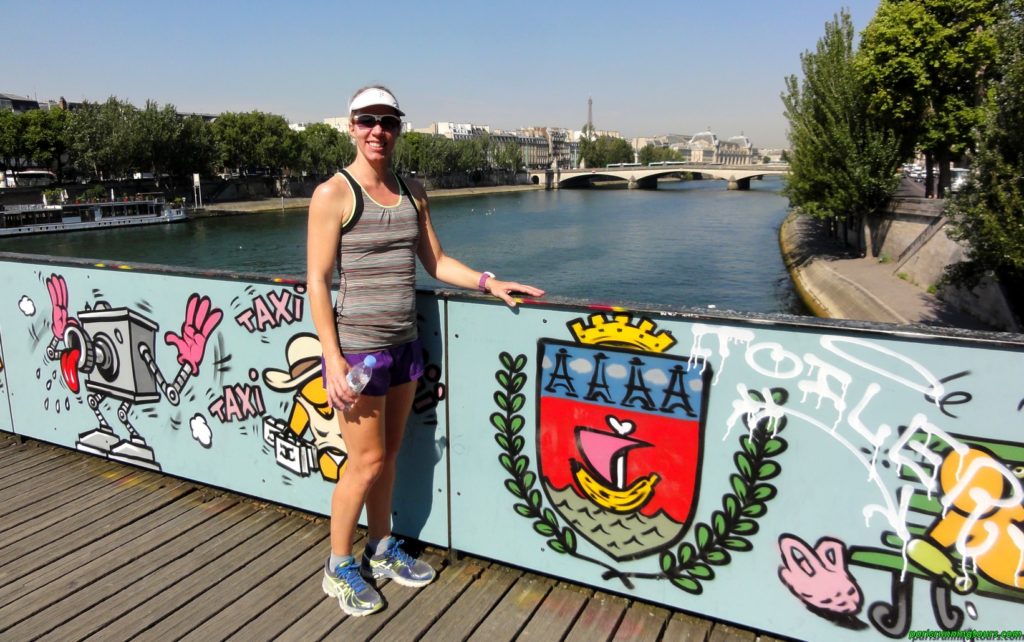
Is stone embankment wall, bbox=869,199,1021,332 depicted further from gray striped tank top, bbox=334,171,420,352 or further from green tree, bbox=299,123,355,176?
green tree, bbox=299,123,355,176

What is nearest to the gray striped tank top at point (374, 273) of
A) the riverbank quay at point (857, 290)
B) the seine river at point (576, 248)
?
the riverbank quay at point (857, 290)

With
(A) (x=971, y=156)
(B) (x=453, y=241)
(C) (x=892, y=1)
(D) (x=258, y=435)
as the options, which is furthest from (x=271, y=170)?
(D) (x=258, y=435)

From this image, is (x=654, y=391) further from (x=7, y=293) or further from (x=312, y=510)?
(x=7, y=293)

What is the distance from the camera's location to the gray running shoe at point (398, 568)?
279 centimetres

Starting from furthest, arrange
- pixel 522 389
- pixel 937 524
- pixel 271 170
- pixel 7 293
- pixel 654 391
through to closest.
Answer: pixel 271 170 → pixel 7 293 → pixel 522 389 → pixel 654 391 → pixel 937 524

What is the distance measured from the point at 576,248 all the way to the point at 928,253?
19.7m

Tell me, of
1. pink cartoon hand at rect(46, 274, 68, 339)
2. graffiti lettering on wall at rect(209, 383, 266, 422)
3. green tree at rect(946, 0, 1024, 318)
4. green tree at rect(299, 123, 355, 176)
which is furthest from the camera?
green tree at rect(299, 123, 355, 176)

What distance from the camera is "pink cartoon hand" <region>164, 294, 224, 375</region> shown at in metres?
3.33

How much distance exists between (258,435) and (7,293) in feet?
6.57

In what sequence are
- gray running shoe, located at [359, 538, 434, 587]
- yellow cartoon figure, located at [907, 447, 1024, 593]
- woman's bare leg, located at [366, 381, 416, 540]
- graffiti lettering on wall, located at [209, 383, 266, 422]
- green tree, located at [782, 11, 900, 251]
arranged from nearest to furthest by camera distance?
yellow cartoon figure, located at [907, 447, 1024, 593]
woman's bare leg, located at [366, 381, 416, 540]
gray running shoe, located at [359, 538, 434, 587]
graffiti lettering on wall, located at [209, 383, 266, 422]
green tree, located at [782, 11, 900, 251]

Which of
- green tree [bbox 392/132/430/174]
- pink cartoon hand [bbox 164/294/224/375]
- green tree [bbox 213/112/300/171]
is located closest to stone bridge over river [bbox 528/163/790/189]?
green tree [bbox 392/132/430/174]

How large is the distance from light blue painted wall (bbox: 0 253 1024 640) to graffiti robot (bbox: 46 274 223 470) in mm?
176

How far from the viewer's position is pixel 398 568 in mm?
2812

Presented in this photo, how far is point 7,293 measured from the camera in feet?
13.4
